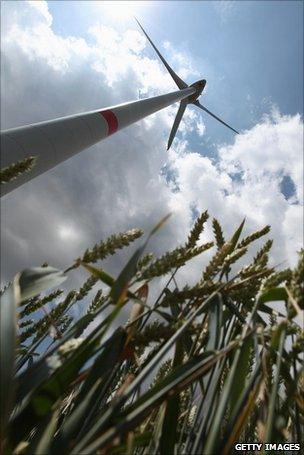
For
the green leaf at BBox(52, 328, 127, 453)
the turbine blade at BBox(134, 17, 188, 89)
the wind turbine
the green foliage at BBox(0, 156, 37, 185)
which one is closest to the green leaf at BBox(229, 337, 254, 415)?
the green leaf at BBox(52, 328, 127, 453)

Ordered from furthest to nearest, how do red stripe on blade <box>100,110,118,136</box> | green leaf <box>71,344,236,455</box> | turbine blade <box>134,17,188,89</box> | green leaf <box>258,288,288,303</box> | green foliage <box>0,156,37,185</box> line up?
turbine blade <box>134,17,188,89</box>
red stripe on blade <box>100,110,118,136</box>
green foliage <box>0,156,37,185</box>
green leaf <box>258,288,288,303</box>
green leaf <box>71,344,236,455</box>

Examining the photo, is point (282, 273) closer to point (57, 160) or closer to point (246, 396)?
point (246, 396)

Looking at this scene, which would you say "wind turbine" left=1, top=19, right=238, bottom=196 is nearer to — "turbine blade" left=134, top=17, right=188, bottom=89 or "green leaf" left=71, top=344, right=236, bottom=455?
"green leaf" left=71, top=344, right=236, bottom=455

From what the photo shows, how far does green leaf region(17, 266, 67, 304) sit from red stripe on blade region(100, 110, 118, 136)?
8.37m

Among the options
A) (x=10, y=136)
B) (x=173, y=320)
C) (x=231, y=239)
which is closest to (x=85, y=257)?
(x=173, y=320)

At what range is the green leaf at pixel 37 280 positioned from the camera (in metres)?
1.82

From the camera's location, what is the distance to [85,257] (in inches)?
79.4

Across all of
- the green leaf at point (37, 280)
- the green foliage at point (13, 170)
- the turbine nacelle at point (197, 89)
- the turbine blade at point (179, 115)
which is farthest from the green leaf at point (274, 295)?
the turbine nacelle at point (197, 89)

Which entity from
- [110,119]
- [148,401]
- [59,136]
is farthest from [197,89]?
[148,401]

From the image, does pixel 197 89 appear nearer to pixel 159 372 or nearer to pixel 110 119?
pixel 110 119

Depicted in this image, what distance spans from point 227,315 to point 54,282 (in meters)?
0.96

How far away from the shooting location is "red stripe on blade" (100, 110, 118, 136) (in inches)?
392

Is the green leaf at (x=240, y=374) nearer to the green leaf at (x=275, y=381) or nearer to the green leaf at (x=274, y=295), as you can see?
the green leaf at (x=275, y=381)

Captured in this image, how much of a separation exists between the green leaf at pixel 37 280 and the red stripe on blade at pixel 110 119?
837 centimetres
